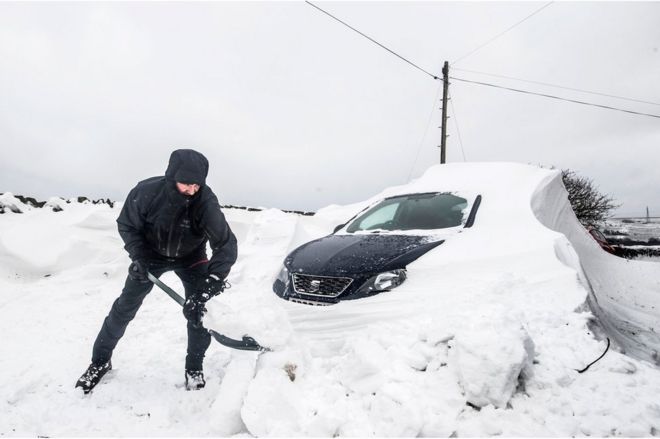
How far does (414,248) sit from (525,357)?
1.39 m

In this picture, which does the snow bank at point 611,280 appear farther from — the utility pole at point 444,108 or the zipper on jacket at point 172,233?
the utility pole at point 444,108

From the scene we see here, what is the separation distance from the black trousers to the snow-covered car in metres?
0.77

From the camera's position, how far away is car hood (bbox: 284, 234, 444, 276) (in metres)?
2.96

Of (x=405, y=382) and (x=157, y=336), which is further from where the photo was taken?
(x=157, y=336)

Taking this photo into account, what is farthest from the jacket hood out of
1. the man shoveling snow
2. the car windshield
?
the car windshield

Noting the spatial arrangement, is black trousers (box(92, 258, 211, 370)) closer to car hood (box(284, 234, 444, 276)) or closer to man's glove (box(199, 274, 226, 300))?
man's glove (box(199, 274, 226, 300))

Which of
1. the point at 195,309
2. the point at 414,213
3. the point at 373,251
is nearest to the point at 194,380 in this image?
the point at 195,309

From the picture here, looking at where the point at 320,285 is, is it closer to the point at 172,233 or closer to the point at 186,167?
the point at 172,233

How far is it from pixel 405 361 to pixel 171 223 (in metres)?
1.84

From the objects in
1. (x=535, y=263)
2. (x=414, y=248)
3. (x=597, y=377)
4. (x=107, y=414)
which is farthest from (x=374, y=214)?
(x=107, y=414)

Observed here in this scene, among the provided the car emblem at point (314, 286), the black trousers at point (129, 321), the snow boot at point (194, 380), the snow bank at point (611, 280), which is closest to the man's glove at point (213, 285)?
the black trousers at point (129, 321)

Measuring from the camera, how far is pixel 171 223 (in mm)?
2605

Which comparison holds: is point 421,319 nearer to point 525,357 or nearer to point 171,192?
point 525,357

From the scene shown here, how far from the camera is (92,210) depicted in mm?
7551
